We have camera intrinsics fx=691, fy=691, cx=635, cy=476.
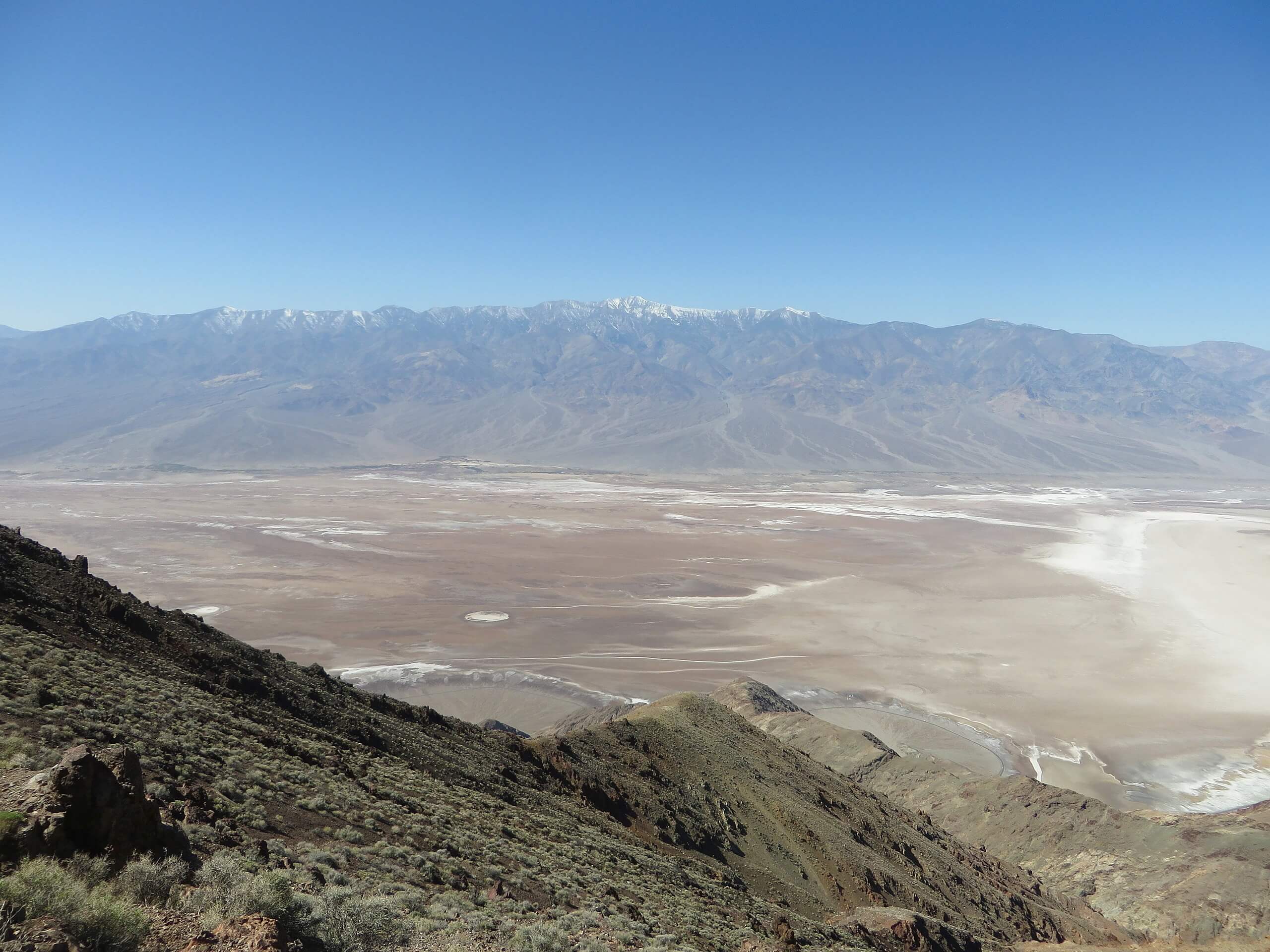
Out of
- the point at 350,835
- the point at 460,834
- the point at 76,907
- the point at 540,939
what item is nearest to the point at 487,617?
the point at 460,834

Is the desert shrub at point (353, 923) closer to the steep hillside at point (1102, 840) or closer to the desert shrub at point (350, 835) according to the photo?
the desert shrub at point (350, 835)

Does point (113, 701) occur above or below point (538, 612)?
above

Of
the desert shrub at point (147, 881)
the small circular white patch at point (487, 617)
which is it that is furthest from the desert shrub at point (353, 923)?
the small circular white patch at point (487, 617)

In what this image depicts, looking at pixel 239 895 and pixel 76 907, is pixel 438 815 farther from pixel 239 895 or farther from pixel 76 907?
pixel 76 907

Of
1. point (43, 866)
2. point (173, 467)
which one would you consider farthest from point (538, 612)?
point (173, 467)

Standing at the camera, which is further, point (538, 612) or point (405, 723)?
point (538, 612)

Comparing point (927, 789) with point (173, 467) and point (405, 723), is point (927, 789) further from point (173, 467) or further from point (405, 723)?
point (173, 467)
